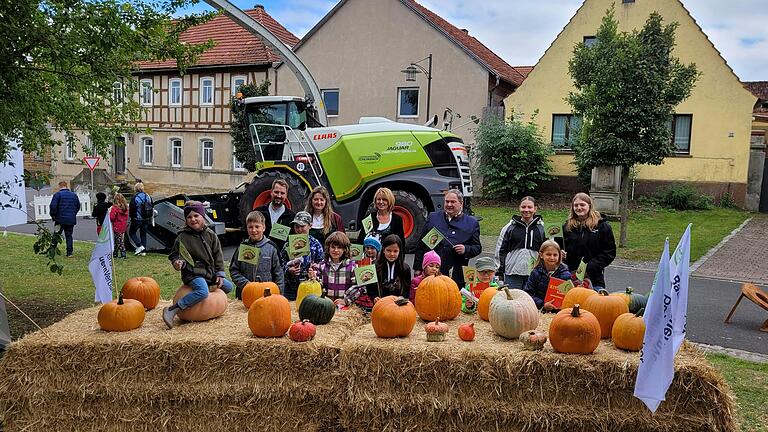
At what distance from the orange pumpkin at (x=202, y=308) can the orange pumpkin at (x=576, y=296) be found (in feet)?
8.43

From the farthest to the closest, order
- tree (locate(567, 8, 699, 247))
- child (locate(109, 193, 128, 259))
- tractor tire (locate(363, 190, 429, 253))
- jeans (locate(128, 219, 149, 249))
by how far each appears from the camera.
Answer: tree (locate(567, 8, 699, 247)) → jeans (locate(128, 219, 149, 249)) → child (locate(109, 193, 128, 259)) → tractor tire (locate(363, 190, 429, 253))

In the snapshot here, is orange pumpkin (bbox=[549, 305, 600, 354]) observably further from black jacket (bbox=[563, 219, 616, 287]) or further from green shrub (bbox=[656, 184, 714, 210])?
green shrub (bbox=[656, 184, 714, 210])

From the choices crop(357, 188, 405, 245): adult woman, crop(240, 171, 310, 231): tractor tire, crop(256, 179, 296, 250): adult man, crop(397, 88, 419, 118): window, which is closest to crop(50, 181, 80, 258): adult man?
crop(240, 171, 310, 231): tractor tire

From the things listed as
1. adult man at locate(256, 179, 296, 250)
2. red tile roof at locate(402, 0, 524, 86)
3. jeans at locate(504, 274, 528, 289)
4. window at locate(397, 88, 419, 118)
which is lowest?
jeans at locate(504, 274, 528, 289)

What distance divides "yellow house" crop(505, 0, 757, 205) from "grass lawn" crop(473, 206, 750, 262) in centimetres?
189

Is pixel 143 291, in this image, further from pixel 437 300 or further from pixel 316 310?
pixel 437 300

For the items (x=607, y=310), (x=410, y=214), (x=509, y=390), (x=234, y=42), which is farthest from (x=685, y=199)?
(x=234, y=42)

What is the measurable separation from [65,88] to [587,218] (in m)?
5.47

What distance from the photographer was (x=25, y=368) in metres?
3.70

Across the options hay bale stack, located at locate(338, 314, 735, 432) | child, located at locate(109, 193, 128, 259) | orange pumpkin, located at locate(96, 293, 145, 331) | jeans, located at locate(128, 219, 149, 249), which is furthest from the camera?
jeans, located at locate(128, 219, 149, 249)

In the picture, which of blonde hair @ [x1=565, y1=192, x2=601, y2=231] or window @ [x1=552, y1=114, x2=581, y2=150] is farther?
window @ [x1=552, y1=114, x2=581, y2=150]

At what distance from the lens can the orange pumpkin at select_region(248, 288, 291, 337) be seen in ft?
12.2

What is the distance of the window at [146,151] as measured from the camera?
30.1 m

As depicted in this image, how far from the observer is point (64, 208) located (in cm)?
1158
